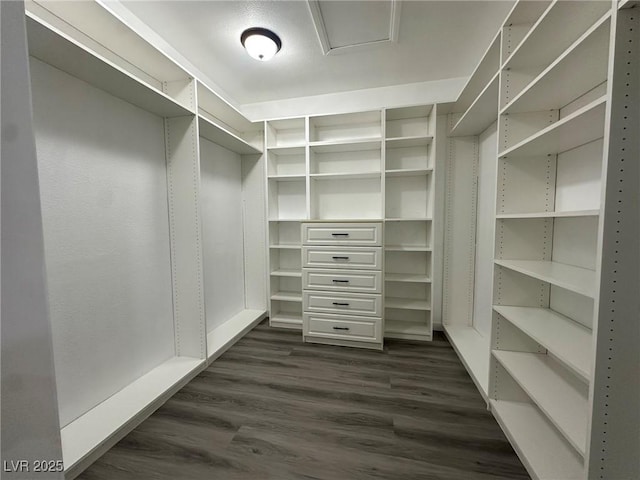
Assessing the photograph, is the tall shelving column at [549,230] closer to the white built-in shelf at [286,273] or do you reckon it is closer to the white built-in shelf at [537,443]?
the white built-in shelf at [537,443]

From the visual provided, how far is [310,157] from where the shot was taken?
262 cm

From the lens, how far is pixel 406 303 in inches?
100

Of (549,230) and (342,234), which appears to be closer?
(549,230)

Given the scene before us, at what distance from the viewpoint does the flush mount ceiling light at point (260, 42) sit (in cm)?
178

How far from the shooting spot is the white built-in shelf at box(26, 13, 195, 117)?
1053 mm

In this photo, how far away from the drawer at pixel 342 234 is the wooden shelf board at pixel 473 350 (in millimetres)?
1149

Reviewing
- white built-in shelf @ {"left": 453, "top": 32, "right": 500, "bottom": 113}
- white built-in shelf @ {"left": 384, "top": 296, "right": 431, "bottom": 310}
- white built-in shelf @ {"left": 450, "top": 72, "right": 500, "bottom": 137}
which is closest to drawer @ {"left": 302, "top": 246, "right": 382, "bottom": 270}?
white built-in shelf @ {"left": 384, "top": 296, "right": 431, "bottom": 310}

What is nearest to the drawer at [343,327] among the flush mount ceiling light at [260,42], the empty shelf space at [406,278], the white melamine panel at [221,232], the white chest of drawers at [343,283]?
Result: the white chest of drawers at [343,283]

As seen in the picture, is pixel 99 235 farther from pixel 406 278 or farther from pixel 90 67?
pixel 406 278

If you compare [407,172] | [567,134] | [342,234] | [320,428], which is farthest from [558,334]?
[407,172]

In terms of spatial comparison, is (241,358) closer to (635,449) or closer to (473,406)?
(473,406)

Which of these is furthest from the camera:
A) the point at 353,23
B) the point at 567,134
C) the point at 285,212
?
the point at 285,212

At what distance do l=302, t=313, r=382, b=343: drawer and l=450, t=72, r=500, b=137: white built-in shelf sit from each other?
74.3 inches

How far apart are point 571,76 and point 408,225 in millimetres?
1681
